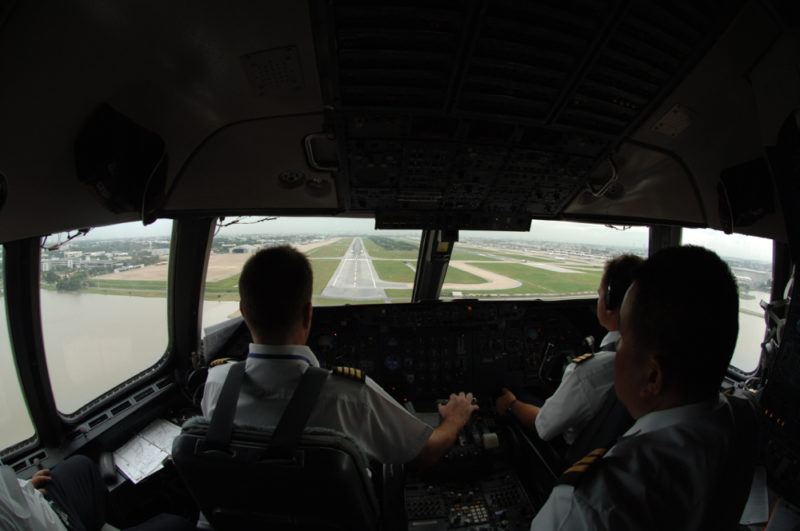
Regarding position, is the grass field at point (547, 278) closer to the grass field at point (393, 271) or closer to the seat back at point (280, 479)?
the grass field at point (393, 271)

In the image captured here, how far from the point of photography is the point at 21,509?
997 millimetres

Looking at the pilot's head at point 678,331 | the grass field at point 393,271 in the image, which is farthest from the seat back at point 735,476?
the grass field at point 393,271

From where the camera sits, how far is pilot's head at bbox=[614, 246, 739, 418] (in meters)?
0.73

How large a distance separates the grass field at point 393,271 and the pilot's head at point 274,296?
78.2 inches

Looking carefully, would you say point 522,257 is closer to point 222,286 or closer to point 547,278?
point 547,278

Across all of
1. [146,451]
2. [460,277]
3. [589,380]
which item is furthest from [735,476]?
[146,451]

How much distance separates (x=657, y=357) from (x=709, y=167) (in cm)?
190

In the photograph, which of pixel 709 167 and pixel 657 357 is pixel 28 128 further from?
pixel 709 167

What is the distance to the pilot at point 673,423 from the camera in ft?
2.15

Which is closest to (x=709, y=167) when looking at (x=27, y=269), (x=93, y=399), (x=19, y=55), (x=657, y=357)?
(x=657, y=357)

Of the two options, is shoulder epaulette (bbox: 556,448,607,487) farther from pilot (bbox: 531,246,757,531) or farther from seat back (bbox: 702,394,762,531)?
seat back (bbox: 702,394,762,531)

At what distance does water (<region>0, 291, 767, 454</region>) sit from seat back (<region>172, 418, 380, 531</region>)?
5.47ft

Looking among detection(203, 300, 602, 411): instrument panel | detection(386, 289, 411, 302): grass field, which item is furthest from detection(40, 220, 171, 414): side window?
detection(386, 289, 411, 302): grass field

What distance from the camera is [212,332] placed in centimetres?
252
